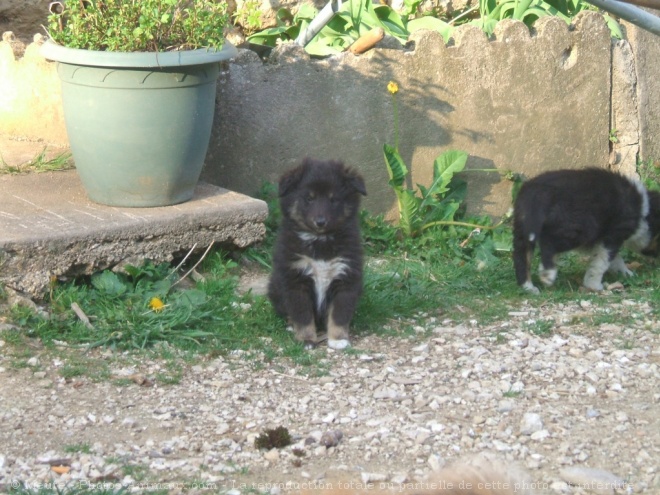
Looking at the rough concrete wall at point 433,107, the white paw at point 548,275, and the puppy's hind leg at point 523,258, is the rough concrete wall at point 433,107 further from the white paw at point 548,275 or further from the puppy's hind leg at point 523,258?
the white paw at point 548,275

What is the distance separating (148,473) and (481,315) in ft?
9.30

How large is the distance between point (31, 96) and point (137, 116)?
2.21m

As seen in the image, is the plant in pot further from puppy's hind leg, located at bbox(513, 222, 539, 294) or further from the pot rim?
puppy's hind leg, located at bbox(513, 222, 539, 294)

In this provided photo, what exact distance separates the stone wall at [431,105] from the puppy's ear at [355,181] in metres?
1.71

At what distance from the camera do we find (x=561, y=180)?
21.5 ft

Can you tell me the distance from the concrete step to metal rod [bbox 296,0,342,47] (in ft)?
4.95

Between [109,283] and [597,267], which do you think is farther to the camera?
[597,267]

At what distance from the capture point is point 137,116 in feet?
19.6

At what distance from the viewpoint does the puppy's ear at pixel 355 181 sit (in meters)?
5.70

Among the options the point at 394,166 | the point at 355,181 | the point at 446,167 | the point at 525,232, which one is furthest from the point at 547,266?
the point at 355,181

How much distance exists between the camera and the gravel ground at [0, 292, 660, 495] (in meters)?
4.10

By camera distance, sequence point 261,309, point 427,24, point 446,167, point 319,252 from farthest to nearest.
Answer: point 427,24 → point 446,167 → point 261,309 → point 319,252

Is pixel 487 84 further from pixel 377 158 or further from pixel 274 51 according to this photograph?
pixel 274 51

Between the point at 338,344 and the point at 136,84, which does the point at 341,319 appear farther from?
the point at 136,84
